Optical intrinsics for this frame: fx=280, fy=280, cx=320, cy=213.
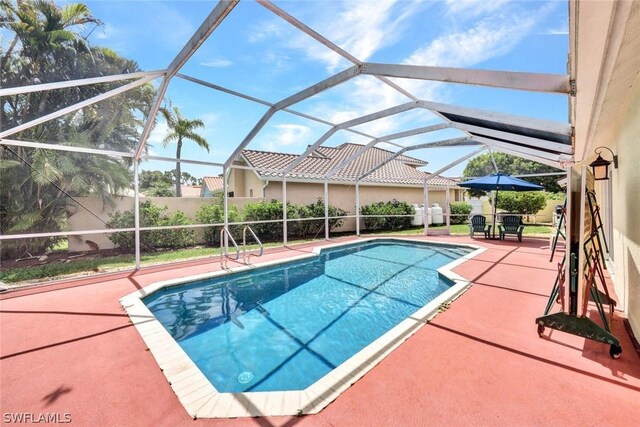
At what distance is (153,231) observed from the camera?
1139cm

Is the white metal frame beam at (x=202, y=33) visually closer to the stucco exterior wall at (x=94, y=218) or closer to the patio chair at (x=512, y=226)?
the stucco exterior wall at (x=94, y=218)

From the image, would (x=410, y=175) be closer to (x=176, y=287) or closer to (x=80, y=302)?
(x=176, y=287)

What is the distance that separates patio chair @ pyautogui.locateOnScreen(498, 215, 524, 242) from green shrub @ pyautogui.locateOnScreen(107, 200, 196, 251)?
13.6m

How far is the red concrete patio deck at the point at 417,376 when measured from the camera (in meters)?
2.43

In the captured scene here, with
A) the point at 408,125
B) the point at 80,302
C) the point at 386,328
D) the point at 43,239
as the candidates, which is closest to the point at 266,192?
the point at 408,125

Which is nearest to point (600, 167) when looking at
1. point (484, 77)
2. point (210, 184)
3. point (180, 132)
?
point (484, 77)

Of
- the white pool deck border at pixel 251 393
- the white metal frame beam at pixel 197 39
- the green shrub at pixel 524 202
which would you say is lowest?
the white pool deck border at pixel 251 393

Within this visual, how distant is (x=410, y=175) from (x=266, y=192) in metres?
12.8

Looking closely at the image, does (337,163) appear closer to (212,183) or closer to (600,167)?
(212,183)

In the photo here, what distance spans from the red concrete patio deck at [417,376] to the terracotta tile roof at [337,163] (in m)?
9.24

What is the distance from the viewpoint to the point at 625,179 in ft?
12.7

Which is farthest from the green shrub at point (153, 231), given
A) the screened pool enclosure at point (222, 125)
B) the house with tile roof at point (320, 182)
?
the house with tile roof at point (320, 182)

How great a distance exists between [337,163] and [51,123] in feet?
48.6

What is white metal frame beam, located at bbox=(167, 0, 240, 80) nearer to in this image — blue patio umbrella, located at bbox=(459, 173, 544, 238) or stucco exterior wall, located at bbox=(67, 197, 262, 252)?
stucco exterior wall, located at bbox=(67, 197, 262, 252)
